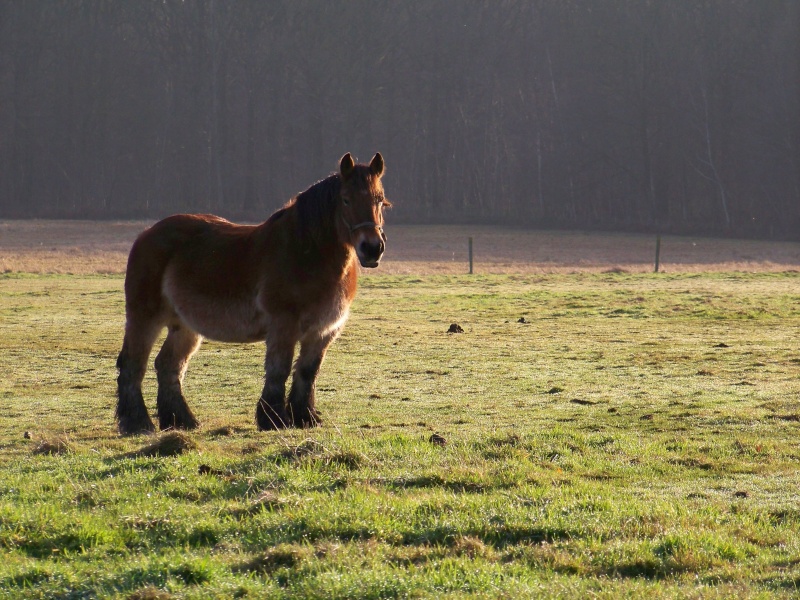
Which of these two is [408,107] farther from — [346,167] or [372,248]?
[372,248]

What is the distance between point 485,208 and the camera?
6681cm

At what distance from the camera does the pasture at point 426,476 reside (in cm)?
457

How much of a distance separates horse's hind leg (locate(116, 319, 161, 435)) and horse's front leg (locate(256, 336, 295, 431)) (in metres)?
1.31

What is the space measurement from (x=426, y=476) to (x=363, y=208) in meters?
2.87

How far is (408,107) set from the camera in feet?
217

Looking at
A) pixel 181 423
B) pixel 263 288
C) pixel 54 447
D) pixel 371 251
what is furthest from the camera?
pixel 181 423

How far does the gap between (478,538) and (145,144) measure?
208ft

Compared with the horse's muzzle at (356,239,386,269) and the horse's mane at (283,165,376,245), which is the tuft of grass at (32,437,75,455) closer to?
the horse's mane at (283,165,376,245)

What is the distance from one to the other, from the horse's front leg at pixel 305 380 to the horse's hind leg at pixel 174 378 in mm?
1137

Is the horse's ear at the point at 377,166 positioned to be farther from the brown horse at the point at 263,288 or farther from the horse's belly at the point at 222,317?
the horse's belly at the point at 222,317

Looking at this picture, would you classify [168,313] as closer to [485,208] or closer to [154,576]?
[154,576]

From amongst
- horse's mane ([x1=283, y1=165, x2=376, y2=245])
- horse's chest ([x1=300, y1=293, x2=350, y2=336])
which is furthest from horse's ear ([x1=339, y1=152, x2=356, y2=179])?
horse's chest ([x1=300, y1=293, x2=350, y2=336])

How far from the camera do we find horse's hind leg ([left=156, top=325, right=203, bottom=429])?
32.2ft

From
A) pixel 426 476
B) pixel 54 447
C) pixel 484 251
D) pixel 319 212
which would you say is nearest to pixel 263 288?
pixel 319 212
